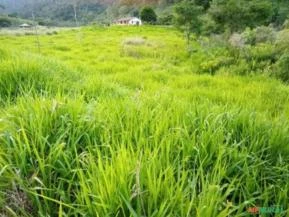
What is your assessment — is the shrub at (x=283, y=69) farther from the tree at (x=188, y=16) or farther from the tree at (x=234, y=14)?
the tree at (x=188, y=16)

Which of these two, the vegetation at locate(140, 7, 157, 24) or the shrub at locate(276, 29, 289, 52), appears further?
the vegetation at locate(140, 7, 157, 24)

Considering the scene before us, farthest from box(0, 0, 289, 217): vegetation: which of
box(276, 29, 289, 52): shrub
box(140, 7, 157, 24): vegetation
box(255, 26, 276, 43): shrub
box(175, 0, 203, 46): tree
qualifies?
box(140, 7, 157, 24): vegetation

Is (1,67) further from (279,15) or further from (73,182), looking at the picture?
(279,15)

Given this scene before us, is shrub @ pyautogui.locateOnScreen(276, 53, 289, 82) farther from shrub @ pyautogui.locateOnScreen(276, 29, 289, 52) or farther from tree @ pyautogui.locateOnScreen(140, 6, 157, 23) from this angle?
tree @ pyautogui.locateOnScreen(140, 6, 157, 23)

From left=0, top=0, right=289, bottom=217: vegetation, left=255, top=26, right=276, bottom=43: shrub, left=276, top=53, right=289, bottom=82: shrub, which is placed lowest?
left=276, top=53, right=289, bottom=82: shrub

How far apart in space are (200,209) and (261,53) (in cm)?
1141

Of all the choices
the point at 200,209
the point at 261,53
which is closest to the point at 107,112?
the point at 200,209

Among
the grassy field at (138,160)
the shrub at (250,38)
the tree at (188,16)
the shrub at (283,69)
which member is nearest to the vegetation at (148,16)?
the tree at (188,16)

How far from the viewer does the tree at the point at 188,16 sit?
25.3 metres

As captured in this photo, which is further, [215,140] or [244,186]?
[215,140]

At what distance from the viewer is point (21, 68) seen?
187 inches

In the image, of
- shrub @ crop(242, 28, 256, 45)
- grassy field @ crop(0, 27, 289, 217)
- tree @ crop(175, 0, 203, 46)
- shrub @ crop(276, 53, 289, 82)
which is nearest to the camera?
grassy field @ crop(0, 27, 289, 217)

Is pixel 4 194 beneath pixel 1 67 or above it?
beneath

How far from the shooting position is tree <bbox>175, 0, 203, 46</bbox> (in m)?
25.3
